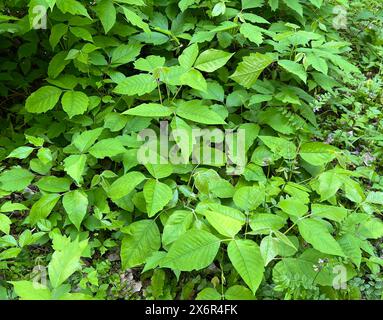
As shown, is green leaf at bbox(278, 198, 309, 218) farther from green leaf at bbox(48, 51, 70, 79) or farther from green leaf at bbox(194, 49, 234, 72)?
green leaf at bbox(48, 51, 70, 79)

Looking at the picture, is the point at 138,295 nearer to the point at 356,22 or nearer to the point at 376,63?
the point at 376,63

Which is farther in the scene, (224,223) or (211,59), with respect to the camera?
(211,59)

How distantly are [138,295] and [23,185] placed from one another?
926 millimetres

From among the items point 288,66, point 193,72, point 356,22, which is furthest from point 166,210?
point 356,22

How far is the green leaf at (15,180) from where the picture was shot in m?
2.29

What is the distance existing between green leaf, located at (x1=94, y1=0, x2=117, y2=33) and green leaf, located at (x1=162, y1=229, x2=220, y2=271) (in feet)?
4.76

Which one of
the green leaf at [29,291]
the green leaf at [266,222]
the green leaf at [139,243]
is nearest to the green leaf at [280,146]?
the green leaf at [266,222]

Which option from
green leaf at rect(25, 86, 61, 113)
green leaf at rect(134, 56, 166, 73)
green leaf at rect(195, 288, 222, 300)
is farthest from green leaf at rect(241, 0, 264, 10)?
green leaf at rect(195, 288, 222, 300)

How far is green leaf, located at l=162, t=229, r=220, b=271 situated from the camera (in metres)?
1.88

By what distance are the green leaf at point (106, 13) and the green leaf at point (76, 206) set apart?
109cm

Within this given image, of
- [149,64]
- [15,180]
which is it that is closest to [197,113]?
[149,64]

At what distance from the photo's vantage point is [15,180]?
2.32 meters

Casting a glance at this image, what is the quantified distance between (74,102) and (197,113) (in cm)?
82

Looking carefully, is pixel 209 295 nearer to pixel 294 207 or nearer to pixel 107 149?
pixel 294 207
